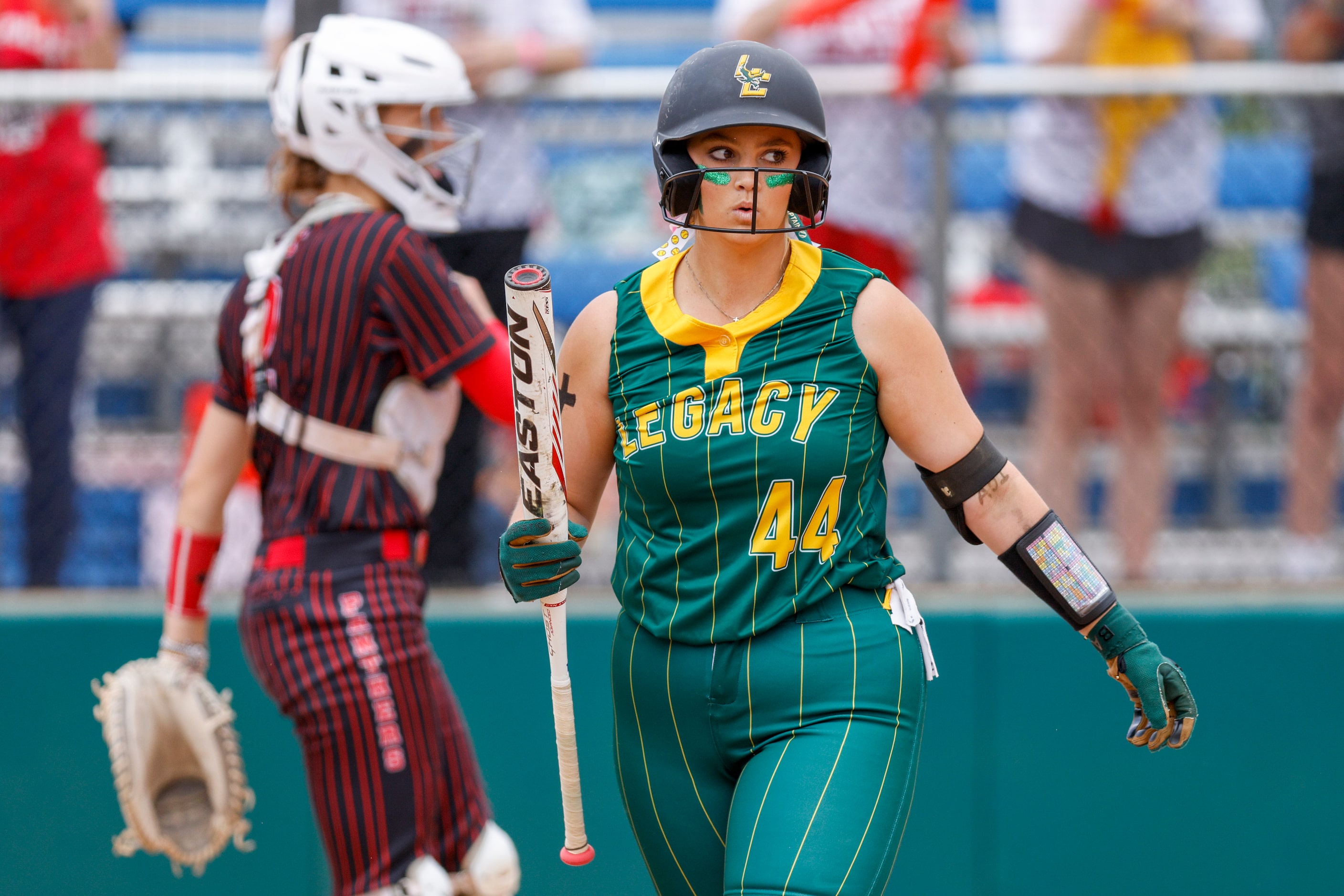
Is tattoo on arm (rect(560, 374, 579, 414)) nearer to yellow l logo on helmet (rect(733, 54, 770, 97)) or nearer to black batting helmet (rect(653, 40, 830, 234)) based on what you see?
black batting helmet (rect(653, 40, 830, 234))

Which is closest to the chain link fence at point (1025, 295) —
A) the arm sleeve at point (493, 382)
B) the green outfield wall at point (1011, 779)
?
the green outfield wall at point (1011, 779)

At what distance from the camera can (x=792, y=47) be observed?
531 centimetres

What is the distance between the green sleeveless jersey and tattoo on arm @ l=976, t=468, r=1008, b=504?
8.1 inches

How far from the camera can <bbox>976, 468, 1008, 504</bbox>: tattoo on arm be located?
2877mm

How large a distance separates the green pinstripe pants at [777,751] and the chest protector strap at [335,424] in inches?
33.5

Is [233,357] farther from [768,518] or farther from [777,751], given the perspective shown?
[777,751]

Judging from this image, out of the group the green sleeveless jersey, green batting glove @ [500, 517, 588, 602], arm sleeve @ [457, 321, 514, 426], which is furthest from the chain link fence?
green batting glove @ [500, 517, 588, 602]

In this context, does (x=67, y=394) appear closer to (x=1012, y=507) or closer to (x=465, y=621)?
(x=465, y=621)

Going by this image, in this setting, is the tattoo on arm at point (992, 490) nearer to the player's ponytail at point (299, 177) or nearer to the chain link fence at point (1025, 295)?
the chain link fence at point (1025, 295)

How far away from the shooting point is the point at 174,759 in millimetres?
3662

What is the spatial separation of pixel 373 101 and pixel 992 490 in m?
1.88

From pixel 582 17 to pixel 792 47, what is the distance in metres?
0.80

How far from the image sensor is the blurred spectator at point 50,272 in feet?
16.0

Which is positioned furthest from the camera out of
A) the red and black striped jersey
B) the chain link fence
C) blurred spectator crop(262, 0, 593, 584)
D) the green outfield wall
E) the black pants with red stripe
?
blurred spectator crop(262, 0, 593, 584)
